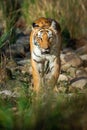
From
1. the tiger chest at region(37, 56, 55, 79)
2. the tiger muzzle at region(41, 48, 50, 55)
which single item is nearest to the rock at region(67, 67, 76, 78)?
the tiger chest at region(37, 56, 55, 79)

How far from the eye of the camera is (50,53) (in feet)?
27.1

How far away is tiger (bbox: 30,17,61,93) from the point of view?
8.20m

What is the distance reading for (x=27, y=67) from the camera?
31.7 ft

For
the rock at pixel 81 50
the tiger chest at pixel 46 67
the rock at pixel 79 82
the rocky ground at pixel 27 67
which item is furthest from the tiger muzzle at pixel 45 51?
the rock at pixel 81 50

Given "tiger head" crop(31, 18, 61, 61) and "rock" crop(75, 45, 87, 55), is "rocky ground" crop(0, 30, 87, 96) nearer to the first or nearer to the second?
"rock" crop(75, 45, 87, 55)

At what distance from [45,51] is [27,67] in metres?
1.59

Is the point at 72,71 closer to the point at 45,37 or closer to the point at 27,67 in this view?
the point at 27,67

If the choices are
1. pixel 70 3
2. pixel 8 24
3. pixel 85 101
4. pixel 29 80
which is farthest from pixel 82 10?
pixel 85 101

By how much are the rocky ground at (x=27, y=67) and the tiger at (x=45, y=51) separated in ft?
0.67

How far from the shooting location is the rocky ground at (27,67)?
27.0 feet

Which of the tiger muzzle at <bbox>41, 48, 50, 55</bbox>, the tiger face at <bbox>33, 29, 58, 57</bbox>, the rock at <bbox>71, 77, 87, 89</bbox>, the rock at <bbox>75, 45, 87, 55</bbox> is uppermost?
the tiger face at <bbox>33, 29, 58, 57</bbox>

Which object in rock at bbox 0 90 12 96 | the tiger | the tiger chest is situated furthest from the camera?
the tiger chest

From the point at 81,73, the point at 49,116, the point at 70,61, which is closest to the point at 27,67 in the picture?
the point at 70,61

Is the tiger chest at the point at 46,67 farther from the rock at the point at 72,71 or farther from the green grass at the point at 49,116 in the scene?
the green grass at the point at 49,116
